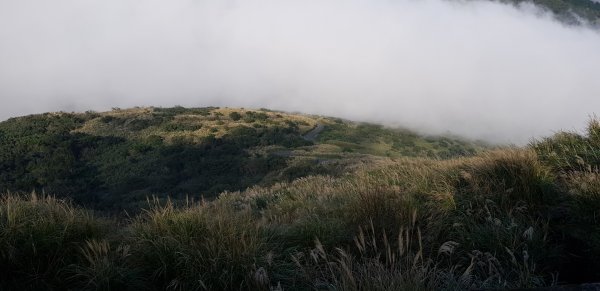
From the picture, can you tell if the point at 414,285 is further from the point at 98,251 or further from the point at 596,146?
the point at 596,146

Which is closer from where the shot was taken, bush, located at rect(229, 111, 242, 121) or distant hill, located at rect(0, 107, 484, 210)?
distant hill, located at rect(0, 107, 484, 210)

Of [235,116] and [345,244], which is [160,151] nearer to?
[235,116]

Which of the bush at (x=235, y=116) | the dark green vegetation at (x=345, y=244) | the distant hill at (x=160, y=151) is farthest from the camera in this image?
the bush at (x=235, y=116)

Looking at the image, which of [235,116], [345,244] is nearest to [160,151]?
[235,116]

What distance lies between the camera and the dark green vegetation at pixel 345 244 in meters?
4.62

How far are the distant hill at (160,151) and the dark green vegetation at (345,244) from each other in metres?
34.8

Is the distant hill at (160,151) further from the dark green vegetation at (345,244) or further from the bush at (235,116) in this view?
the dark green vegetation at (345,244)

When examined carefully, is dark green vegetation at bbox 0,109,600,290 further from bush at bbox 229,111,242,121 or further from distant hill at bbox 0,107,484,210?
bush at bbox 229,111,242,121

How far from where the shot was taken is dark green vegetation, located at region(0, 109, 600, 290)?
462cm

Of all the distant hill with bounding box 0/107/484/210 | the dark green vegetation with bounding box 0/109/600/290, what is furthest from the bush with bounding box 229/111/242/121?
the dark green vegetation with bounding box 0/109/600/290

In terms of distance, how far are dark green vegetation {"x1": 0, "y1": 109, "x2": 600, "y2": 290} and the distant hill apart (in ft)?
114

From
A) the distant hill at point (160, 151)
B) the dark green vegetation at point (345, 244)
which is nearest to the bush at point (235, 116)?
the distant hill at point (160, 151)

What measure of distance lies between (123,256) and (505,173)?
5318mm

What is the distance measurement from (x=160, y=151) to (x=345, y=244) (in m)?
66.9
